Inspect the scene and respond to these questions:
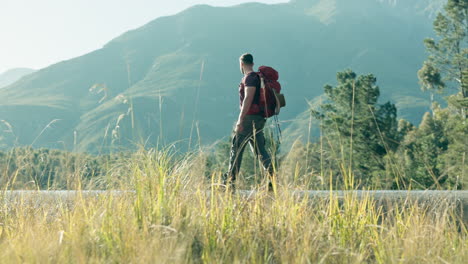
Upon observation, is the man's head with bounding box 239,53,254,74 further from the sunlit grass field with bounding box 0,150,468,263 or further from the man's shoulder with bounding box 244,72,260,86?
the sunlit grass field with bounding box 0,150,468,263

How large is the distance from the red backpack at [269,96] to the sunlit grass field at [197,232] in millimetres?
2025

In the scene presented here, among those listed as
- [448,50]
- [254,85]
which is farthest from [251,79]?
[448,50]

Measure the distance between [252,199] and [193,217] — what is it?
730mm

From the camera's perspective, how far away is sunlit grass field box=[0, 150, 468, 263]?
270cm

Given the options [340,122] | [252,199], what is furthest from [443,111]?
[252,199]

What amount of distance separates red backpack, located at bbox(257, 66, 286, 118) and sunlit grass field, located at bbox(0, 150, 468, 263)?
202 cm

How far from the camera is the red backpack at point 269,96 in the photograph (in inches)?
232

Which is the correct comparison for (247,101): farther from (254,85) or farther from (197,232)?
(197,232)

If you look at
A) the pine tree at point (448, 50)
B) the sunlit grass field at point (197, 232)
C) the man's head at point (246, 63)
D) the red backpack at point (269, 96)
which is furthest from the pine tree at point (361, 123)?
the sunlit grass field at point (197, 232)

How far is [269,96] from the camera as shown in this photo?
5.94m

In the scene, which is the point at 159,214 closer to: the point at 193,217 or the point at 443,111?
the point at 193,217

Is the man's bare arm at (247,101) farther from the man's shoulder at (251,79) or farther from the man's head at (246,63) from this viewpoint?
the man's head at (246,63)

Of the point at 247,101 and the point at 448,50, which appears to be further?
the point at 448,50

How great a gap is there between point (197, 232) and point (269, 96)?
3107 millimetres
